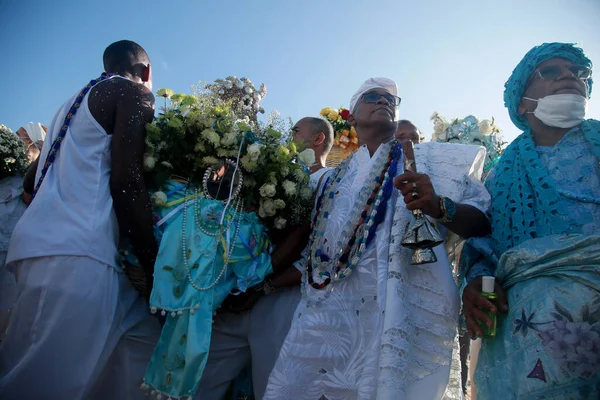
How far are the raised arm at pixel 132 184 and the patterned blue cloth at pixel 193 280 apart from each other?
14 centimetres

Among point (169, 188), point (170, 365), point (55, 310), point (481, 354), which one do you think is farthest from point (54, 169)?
point (481, 354)

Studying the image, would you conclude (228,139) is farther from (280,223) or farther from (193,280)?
(193,280)

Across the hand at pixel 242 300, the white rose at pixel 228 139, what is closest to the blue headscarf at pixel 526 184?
the hand at pixel 242 300

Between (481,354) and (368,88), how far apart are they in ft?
7.14

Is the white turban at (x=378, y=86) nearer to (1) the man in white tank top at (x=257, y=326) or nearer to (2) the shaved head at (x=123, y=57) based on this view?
(1) the man in white tank top at (x=257, y=326)

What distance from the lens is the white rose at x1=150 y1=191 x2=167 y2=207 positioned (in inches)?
123

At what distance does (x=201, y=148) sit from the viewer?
10.6 feet

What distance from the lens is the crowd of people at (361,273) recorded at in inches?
91.2

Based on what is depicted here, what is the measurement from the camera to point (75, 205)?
2928mm

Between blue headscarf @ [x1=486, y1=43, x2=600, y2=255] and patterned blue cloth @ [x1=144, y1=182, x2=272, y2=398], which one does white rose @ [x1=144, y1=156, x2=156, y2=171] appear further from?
blue headscarf @ [x1=486, y1=43, x2=600, y2=255]

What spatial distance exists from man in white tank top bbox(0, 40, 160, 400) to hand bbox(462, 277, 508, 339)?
2.00m

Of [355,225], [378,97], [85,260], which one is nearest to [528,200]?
[355,225]

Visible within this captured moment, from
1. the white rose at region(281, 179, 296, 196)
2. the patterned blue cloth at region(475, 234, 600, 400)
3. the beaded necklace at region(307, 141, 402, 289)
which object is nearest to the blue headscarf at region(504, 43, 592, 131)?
the beaded necklace at region(307, 141, 402, 289)

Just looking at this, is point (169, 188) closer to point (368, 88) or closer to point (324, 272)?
point (324, 272)
